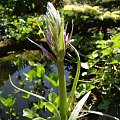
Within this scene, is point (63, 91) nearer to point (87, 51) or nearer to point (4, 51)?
point (87, 51)

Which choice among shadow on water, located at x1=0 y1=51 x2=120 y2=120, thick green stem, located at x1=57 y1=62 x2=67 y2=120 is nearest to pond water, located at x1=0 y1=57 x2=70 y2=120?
shadow on water, located at x1=0 y1=51 x2=120 y2=120

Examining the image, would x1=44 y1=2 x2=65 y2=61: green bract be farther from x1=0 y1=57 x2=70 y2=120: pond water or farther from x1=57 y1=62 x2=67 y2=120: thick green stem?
x1=0 y1=57 x2=70 y2=120: pond water

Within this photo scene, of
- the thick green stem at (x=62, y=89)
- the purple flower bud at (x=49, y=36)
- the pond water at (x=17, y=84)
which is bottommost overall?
the pond water at (x=17, y=84)

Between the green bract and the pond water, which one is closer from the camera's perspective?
the green bract

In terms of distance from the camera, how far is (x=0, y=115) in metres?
2.88

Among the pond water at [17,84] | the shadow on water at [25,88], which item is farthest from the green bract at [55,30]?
the pond water at [17,84]

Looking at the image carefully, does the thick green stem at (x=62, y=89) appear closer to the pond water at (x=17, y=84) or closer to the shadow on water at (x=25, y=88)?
the shadow on water at (x=25, y=88)

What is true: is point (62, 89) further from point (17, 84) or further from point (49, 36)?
point (17, 84)

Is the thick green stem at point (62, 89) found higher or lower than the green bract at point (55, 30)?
lower

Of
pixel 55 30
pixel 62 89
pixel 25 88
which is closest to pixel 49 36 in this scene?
pixel 55 30

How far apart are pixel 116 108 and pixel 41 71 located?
0.78 m

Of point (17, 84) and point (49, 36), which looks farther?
point (17, 84)

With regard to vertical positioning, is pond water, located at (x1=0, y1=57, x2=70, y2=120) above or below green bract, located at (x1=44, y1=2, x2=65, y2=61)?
below

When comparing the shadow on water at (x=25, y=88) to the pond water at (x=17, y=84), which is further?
the pond water at (x=17, y=84)
